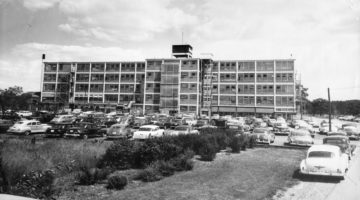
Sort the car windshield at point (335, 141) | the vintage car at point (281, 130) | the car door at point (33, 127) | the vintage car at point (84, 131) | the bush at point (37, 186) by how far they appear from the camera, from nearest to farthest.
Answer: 1. the bush at point (37, 186)
2. the car windshield at point (335, 141)
3. the vintage car at point (84, 131)
4. the car door at point (33, 127)
5. the vintage car at point (281, 130)

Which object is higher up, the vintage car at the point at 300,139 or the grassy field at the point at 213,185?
the vintage car at the point at 300,139

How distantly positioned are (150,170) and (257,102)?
6850 centimetres

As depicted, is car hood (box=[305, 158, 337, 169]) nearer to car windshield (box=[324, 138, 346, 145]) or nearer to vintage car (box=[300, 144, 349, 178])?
vintage car (box=[300, 144, 349, 178])

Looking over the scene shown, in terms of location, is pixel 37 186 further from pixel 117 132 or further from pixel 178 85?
pixel 178 85

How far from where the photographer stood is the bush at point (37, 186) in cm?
943

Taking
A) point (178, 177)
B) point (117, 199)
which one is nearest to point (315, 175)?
point (178, 177)

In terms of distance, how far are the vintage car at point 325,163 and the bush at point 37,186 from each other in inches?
459

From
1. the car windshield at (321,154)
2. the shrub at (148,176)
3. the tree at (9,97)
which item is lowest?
the shrub at (148,176)

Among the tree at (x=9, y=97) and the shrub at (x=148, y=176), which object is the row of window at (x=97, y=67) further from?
the shrub at (x=148, y=176)

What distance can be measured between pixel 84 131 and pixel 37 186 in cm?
1829

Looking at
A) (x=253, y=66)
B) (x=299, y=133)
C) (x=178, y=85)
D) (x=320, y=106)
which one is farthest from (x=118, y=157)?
(x=320, y=106)

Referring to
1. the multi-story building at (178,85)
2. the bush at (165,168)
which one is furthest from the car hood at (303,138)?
the multi-story building at (178,85)

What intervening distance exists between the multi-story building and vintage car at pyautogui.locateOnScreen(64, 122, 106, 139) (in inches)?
1885

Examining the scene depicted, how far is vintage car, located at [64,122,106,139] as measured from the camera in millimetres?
27116
